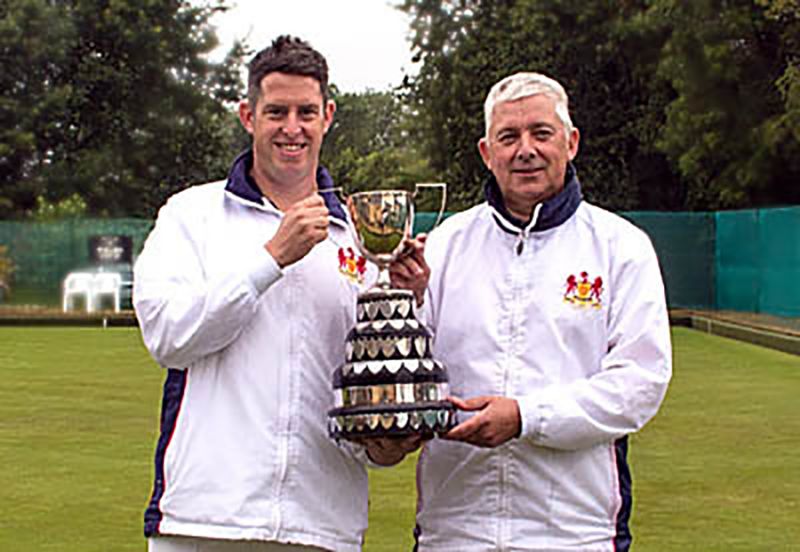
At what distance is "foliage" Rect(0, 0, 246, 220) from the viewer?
39.1 metres

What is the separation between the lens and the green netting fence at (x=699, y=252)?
2333 centimetres

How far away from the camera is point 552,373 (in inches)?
136

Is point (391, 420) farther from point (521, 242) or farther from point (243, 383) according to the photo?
point (521, 242)

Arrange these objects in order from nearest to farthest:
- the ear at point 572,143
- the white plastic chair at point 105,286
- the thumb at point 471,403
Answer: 1. the thumb at point 471,403
2. the ear at point 572,143
3. the white plastic chair at point 105,286

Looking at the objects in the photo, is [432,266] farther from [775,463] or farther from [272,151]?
[775,463]

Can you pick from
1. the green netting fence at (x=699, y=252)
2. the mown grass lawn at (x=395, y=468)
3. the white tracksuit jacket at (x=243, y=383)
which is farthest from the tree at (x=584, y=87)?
the white tracksuit jacket at (x=243, y=383)

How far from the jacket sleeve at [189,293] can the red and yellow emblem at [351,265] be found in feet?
0.77

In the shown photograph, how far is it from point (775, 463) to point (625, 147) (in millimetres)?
25578

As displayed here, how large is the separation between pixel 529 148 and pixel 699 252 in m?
24.9

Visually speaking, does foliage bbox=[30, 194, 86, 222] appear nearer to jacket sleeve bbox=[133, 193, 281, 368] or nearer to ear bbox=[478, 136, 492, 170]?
ear bbox=[478, 136, 492, 170]

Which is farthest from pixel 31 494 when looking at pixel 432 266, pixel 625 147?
pixel 625 147

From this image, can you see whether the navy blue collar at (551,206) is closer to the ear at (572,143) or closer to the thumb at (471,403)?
the ear at (572,143)

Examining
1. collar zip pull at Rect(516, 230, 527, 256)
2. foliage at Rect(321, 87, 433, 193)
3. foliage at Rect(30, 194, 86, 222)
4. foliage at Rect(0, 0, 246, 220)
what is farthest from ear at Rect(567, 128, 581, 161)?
foliage at Rect(321, 87, 433, 193)

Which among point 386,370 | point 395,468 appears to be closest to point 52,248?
point 395,468
